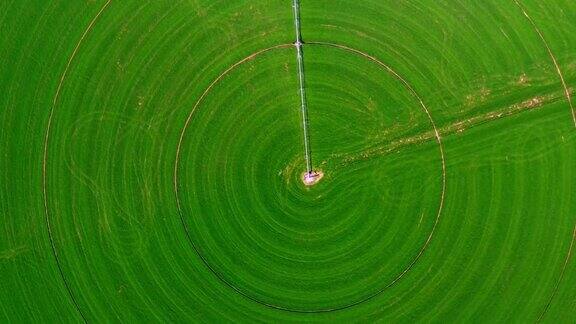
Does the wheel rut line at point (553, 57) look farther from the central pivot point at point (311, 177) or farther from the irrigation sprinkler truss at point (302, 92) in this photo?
the central pivot point at point (311, 177)

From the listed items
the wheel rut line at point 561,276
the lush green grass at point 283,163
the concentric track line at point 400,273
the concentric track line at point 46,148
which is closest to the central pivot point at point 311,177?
the lush green grass at point 283,163

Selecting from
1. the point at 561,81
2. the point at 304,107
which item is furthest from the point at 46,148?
the point at 561,81

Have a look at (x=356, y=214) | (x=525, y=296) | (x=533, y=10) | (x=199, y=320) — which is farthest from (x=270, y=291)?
(x=533, y=10)

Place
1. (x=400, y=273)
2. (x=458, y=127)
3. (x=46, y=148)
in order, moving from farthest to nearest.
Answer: (x=46, y=148), (x=400, y=273), (x=458, y=127)

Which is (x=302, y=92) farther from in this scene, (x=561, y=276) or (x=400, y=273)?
(x=561, y=276)

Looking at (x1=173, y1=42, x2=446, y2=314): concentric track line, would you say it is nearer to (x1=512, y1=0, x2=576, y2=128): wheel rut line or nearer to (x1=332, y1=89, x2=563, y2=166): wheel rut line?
(x1=332, y1=89, x2=563, y2=166): wheel rut line

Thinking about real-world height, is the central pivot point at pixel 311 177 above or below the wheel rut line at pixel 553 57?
below

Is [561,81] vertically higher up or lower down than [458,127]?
higher up

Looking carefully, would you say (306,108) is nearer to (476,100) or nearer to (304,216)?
(304,216)
